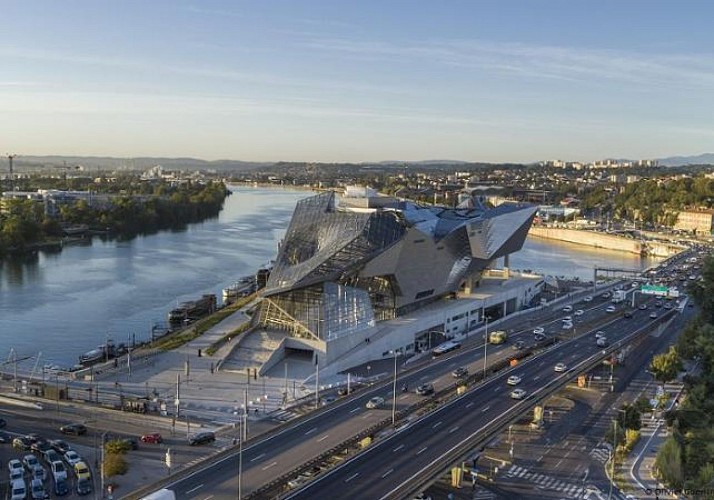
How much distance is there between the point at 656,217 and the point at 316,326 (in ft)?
228

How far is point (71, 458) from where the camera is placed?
47.6ft

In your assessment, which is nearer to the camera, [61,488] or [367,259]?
[61,488]

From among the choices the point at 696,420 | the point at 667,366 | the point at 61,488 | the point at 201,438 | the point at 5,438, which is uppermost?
the point at 696,420

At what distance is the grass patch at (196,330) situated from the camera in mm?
24489

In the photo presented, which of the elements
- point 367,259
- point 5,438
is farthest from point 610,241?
A: point 5,438

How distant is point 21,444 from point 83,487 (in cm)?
315

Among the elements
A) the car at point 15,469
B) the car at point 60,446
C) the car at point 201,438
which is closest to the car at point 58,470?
the car at point 15,469

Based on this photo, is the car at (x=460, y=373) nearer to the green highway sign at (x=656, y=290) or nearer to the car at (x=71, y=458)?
the car at (x=71, y=458)

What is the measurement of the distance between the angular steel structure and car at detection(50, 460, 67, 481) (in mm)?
9685

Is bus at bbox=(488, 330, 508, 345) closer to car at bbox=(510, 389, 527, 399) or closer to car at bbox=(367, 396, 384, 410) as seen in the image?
car at bbox=(510, 389, 527, 399)

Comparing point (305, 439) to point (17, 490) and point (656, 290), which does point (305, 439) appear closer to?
point (17, 490)

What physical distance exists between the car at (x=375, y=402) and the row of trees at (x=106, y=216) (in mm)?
38744

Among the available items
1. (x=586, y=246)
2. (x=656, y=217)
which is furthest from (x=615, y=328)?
(x=656, y=217)

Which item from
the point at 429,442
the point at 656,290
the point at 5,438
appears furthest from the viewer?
the point at 656,290
